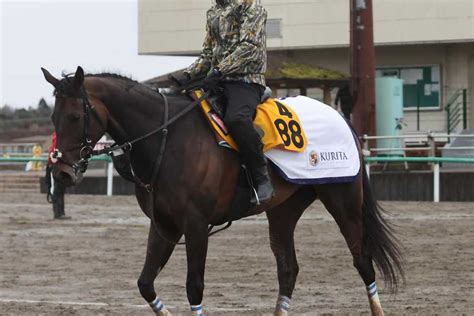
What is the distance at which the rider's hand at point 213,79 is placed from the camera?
798 centimetres

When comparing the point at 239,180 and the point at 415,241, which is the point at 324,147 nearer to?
the point at 239,180

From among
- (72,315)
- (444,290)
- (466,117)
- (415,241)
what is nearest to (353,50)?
(466,117)

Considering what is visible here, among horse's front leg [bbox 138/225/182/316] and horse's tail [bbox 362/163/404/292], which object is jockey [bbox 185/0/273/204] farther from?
horse's tail [bbox 362/163/404/292]

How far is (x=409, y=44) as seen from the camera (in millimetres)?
34031

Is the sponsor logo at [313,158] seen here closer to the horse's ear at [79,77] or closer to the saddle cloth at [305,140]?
the saddle cloth at [305,140]

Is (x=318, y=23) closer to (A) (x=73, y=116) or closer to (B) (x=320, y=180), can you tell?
(B) (x=320, y=180)

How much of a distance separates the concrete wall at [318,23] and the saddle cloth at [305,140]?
2511 cm

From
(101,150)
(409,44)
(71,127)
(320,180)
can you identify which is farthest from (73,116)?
(409,44)

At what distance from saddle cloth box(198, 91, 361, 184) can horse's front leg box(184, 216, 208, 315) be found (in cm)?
65

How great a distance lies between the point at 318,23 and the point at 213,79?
2697 centimetres

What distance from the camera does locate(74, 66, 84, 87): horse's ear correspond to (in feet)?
23.8

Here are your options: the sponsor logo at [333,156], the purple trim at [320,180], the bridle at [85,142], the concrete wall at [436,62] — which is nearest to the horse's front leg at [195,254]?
the bridle at [85,142]

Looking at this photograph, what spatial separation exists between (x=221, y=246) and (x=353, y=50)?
12073mm

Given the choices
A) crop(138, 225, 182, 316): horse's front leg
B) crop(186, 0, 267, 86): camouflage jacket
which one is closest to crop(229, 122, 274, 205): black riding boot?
crop(186, 0, 267, 86): camouflage jacket
